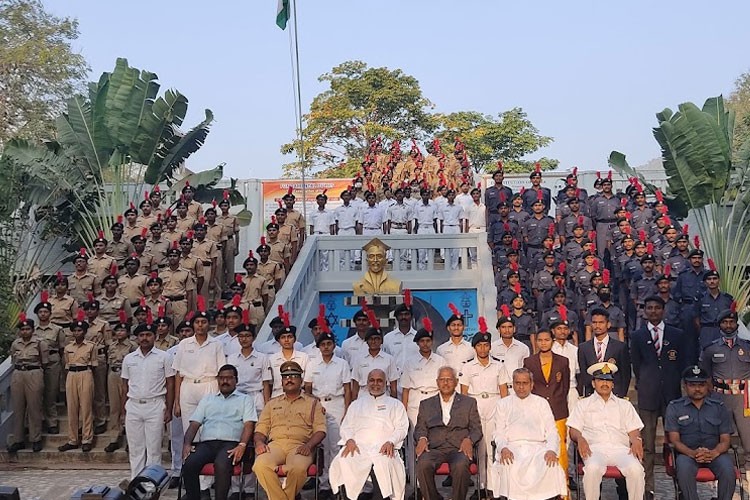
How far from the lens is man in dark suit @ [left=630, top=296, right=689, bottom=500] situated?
24.8ft

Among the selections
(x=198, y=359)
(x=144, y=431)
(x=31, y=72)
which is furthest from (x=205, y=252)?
(x=31, y=72)

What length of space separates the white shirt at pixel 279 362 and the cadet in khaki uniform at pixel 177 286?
2711 millimetres

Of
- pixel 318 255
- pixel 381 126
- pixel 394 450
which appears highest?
pixel 381 126

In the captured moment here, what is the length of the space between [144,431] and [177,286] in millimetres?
2636

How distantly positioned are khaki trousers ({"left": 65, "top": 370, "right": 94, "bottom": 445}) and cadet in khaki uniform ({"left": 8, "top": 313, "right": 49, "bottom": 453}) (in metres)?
0.41

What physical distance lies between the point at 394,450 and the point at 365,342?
164 centimetres

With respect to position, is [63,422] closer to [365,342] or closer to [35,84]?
[365,342]

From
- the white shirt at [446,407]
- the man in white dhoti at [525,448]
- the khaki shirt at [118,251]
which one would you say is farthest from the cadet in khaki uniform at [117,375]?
the man in white dhoti at [525,448]

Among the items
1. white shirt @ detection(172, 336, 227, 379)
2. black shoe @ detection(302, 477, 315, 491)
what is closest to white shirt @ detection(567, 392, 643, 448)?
black shoe @ detection(302, 477, 315, 491)

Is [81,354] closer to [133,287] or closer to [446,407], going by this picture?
[133,287]

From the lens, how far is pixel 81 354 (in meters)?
8.96

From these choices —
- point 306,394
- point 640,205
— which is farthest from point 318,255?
point 306,394

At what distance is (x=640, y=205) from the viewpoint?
12180mm

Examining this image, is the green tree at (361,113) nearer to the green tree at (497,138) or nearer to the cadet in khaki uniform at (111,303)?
the green tree at (497,138)
